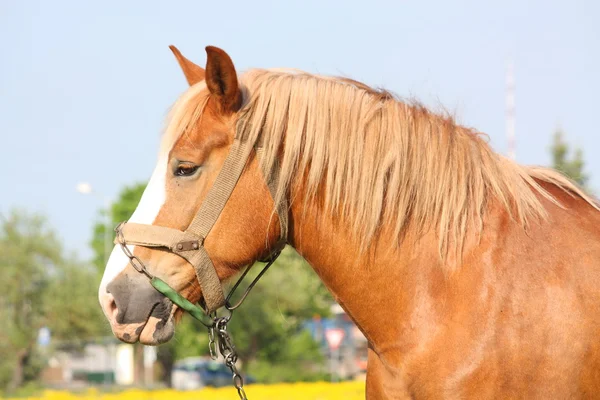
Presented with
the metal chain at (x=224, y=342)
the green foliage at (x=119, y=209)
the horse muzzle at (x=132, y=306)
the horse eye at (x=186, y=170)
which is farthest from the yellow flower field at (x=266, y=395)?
the green foliage at (x=119, y=209)

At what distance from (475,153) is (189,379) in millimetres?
32693

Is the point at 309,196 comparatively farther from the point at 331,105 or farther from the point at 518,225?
the point at 518,225

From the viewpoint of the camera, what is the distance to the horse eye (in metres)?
3.72

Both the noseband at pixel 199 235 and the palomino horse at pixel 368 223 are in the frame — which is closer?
the palomino horse at pixel 368 223

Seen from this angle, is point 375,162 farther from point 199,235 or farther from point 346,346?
point 346,346

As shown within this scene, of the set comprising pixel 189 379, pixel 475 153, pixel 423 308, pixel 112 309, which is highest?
pixel 475 153

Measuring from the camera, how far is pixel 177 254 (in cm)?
368

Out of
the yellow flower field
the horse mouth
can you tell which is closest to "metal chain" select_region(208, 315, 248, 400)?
the horse mouth

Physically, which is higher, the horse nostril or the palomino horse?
the palomino horse

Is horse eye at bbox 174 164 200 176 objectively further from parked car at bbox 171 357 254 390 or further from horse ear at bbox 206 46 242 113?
parked car at bbox 171 357 254 390

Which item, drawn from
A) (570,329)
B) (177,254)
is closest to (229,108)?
(177,254)

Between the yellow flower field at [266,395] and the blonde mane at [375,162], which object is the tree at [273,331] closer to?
the yellow flower field at [266,395]

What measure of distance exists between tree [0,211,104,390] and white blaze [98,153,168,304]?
89.1 ft

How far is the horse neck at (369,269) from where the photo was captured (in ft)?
12.0
